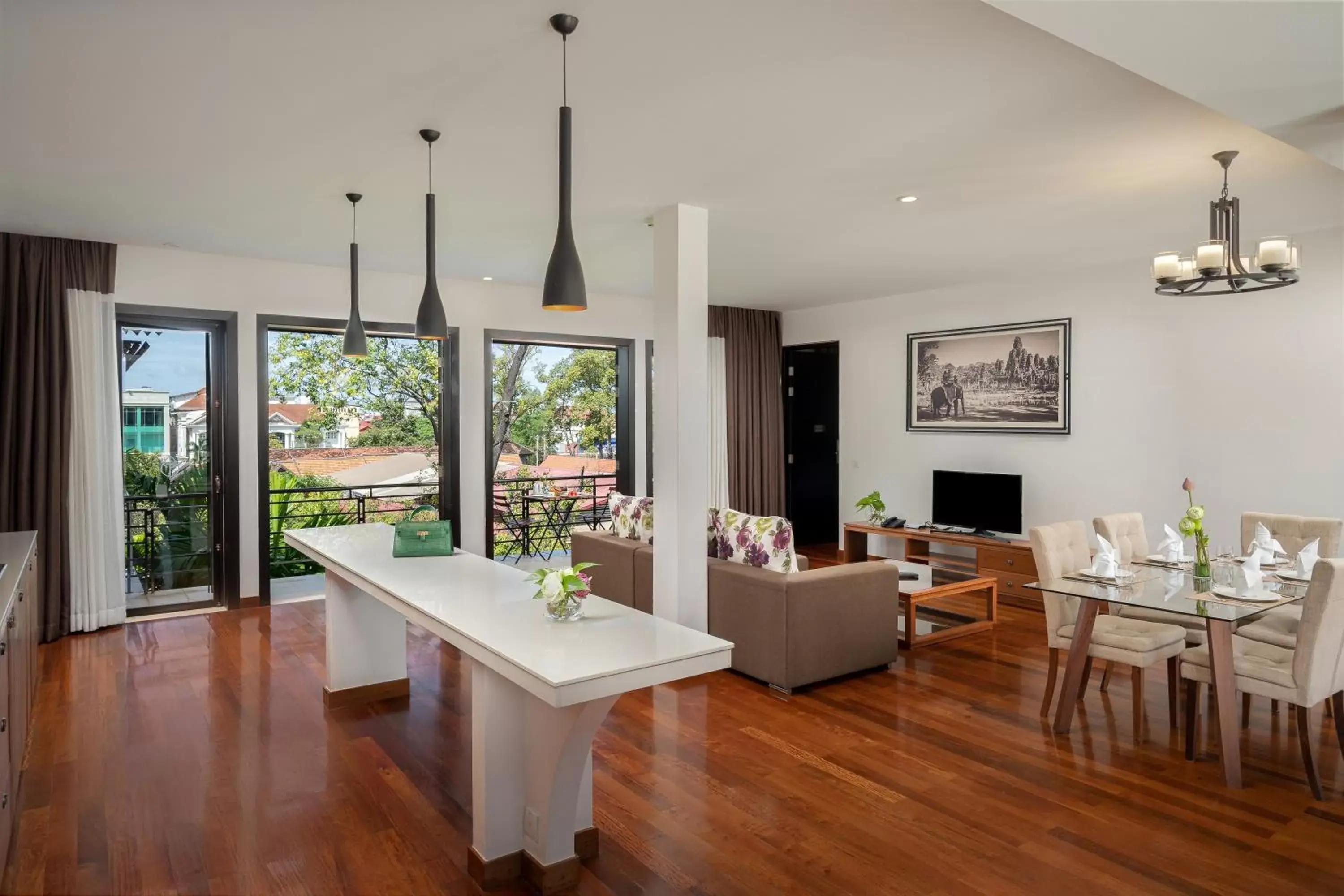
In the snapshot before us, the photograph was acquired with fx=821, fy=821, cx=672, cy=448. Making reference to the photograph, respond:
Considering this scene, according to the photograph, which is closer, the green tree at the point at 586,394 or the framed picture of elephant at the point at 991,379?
the framed picture of elephant at the point at 991,379

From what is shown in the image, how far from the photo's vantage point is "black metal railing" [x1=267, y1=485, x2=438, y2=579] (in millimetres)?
6254

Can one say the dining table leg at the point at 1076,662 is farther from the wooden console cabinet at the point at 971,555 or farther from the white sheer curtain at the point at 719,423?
the white sheer curtain at the point at 719,423

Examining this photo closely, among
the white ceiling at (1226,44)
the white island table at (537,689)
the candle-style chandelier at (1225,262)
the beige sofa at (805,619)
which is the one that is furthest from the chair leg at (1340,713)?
the white island table at (537,689)

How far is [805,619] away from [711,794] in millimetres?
1325

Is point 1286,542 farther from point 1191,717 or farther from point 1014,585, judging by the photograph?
point 1014,585

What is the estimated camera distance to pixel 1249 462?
17.8ft

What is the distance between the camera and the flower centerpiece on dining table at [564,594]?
8.34 ft

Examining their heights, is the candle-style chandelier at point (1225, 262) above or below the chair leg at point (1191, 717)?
above

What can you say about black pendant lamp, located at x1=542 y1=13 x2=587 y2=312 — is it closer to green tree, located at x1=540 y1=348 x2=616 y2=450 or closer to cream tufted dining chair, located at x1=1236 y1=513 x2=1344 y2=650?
cream tufted dining chair, located at x1=1236 y1=513 x2=1344 y2=650

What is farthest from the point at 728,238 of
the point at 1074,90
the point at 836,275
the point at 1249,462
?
the point at 1249,462

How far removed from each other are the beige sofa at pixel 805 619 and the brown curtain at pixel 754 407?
372cm

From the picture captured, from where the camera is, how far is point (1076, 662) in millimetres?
3590

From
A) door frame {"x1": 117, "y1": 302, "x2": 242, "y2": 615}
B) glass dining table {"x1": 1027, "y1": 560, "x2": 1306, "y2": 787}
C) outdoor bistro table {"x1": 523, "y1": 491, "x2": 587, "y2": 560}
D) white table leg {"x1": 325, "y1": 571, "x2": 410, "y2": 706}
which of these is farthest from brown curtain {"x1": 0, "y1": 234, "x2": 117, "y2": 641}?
glass dining table {"x1": 1027, "y1": 560, "x2": 1306, "y2": 787}

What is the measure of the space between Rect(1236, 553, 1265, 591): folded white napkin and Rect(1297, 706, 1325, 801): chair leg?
489mm
